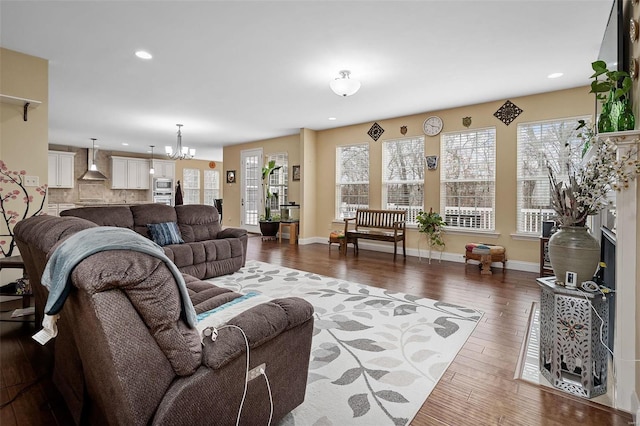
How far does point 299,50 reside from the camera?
10.6ft

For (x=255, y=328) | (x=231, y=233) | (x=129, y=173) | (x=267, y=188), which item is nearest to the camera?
(x=255, y=328)

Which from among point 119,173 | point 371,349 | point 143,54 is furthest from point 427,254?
point 119,173

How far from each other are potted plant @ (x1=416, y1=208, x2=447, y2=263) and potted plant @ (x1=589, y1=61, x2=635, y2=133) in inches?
137

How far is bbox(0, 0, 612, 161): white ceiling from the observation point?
2.56 meters

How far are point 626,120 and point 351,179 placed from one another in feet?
16.9

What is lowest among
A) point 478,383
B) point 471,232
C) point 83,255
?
point 478,383

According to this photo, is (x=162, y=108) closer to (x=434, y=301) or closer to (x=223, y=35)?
(x=223, y=35)

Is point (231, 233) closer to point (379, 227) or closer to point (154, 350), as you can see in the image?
point (379, 227)

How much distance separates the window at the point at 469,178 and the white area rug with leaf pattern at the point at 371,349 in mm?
2535

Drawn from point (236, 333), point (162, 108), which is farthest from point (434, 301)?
point (162, 108)

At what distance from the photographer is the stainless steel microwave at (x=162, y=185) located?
10.6 metres

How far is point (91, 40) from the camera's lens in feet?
9.91

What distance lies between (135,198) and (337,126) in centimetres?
784

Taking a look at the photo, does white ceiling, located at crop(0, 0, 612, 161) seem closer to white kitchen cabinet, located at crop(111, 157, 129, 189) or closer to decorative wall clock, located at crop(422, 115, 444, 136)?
decorative wall clock, located at crop(422, 115, 444, 136)
